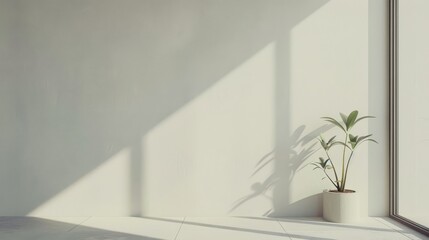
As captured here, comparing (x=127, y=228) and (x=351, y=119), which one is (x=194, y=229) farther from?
(x=351, y=119)

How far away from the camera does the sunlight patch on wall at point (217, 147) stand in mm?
3264

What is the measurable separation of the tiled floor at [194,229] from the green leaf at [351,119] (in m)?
0.78

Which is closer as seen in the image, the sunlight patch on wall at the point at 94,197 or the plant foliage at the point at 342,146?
the plant foliage at the point at 342,146

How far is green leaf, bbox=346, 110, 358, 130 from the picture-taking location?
3.02m

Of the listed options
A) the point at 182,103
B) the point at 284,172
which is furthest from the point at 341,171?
the point at 182,103

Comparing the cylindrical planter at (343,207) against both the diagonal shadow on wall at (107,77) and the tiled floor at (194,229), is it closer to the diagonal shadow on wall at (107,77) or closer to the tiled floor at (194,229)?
the tiled floor at (194,229)

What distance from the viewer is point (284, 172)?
10.7ft
